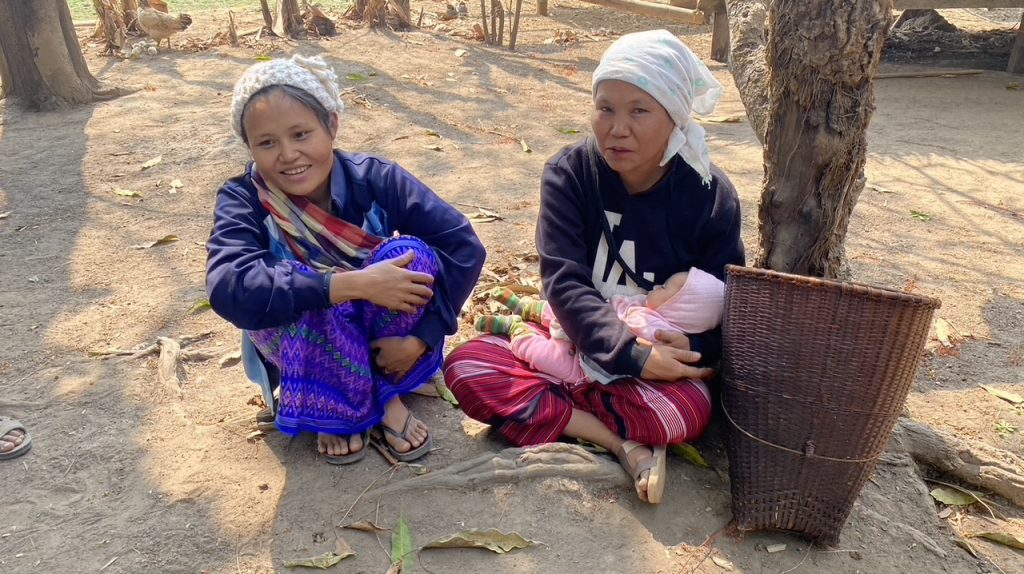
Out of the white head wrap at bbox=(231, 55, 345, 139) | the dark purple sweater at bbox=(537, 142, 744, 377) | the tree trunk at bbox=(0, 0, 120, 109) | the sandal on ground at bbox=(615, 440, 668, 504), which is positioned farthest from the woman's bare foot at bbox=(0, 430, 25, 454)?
the tree trunk at bbox=(0, 0, 120, 109)

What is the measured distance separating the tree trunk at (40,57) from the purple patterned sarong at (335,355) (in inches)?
195

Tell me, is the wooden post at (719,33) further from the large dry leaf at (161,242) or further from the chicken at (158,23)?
the large dry leaf at (161,242)

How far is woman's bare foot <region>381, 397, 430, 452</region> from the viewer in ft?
8.42

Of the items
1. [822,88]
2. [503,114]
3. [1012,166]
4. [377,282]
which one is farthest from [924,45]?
[377,282]

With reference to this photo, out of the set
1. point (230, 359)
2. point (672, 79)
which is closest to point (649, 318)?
point (672, 79)

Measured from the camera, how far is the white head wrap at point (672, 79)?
2312 millimetres

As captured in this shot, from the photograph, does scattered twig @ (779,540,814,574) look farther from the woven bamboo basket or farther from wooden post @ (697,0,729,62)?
wooden post @ (697,0,729,62)

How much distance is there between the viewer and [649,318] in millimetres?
2473

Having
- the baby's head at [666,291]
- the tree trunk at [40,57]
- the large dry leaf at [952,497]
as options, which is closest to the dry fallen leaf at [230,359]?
the baby's head at [666,291]

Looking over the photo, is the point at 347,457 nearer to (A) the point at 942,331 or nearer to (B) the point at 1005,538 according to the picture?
(B) the point at 1005,538

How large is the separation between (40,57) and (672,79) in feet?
19.0

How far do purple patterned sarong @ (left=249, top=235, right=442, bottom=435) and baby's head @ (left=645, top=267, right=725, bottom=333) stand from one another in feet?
2.38

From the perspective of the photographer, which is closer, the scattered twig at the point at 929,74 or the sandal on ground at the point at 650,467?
the sandal on ground at the point at 650,467

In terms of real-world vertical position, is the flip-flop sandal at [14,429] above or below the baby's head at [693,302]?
below
